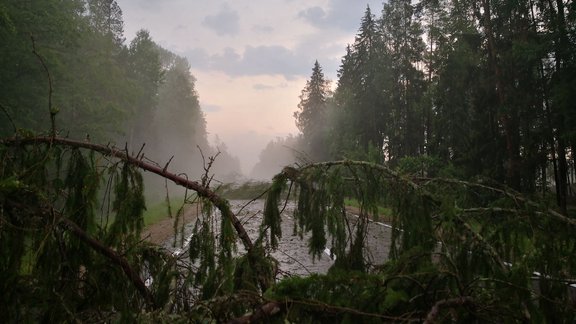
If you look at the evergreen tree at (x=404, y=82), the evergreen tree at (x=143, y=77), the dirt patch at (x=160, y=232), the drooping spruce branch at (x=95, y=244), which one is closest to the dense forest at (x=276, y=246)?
the drooping spruce branch at (x=95, y=244)

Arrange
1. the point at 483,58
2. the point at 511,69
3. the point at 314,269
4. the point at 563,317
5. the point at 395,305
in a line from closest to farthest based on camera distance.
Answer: the point at 395,305 < the point at 563,317 < the point at 314,269 < the point at 511,69 < the point at 483,58

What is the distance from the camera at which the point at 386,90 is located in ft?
127

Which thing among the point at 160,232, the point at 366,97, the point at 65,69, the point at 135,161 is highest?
the point at 366,97

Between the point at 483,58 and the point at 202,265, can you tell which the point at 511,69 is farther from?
the point at 202,265

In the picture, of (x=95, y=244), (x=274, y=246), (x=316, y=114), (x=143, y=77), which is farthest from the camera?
(x=316, y=114)

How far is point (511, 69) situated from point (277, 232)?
78.2 ft

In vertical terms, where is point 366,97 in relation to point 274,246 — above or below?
above

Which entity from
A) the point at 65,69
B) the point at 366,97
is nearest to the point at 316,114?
the point at 366,97

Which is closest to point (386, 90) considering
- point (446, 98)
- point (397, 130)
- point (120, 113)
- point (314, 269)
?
point (397, 130)

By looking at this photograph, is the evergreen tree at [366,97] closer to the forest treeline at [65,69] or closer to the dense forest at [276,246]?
the forest treeline at [65,69]

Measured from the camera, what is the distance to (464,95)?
29.1 meters

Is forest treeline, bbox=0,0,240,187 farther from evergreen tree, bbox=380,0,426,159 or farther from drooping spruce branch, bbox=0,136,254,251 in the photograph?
evergreen tree, bbox=380,0,426,159

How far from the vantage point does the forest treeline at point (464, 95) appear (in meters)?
17.2

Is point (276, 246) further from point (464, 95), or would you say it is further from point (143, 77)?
point (143, 77)
